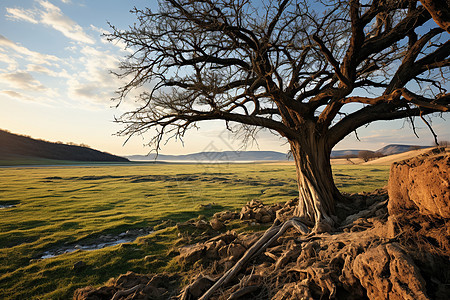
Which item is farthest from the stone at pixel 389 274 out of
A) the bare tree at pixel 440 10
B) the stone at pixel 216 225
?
the stone at pixel 216 225

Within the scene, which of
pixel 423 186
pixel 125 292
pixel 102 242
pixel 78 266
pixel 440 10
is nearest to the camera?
pixel 423 186

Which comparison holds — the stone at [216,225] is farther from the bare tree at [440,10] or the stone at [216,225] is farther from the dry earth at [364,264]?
the bare tree at [440,10]

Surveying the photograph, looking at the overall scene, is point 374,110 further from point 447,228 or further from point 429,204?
point 447,228

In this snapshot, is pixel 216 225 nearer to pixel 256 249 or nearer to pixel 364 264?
pixel 256 249

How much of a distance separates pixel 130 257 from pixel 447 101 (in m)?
10.1

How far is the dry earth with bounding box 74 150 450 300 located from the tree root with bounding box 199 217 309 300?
99mm

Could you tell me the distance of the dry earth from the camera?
2.78m

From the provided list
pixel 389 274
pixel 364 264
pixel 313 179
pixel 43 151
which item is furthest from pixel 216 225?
pixel 43 151

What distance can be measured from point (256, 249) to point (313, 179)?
11.3 feet

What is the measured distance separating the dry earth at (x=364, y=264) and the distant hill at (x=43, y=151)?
107 m

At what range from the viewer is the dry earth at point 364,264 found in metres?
2.78

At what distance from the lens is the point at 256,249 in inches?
203

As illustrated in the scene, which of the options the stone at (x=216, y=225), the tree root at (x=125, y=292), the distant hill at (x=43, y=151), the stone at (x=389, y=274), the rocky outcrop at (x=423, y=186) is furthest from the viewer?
the distant hill at (x=43, y=151)

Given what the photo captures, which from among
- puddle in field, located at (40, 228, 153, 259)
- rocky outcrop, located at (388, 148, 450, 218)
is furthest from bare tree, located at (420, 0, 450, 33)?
puddle in field, located at (40, 228, 153, 259)
